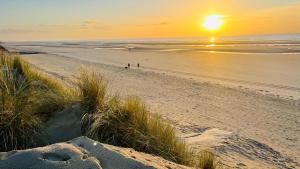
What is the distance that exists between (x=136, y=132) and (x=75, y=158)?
1937mm

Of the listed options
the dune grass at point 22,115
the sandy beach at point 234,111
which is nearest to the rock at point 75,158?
the dune grass at point 22,115

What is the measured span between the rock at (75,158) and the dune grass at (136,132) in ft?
4.34

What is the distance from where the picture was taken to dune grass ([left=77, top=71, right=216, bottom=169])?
17.2ft

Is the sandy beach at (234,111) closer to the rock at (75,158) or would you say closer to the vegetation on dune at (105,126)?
the vegetation on dune at (105,126)

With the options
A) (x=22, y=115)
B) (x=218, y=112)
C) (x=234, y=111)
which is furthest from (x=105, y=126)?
(x=234, y=111)

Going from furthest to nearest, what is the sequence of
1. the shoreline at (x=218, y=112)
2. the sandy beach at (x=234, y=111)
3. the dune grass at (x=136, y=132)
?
the shoreline at (x=218, y=112), the sandy beach at (x=234, y=111), the dune grass at (x=136, y=132)

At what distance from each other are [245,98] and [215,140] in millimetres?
6414

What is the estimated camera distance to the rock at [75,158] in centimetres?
346

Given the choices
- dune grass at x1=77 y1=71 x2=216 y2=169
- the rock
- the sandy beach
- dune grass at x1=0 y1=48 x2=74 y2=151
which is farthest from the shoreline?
the rock

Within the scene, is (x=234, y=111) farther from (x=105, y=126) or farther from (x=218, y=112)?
(x=105, y=126)

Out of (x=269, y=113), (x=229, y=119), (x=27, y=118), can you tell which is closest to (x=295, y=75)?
(x=269, y=113)

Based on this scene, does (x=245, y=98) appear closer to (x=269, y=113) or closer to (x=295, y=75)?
(x=269, y=113)

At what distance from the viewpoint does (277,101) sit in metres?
13.2

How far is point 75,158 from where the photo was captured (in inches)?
140
